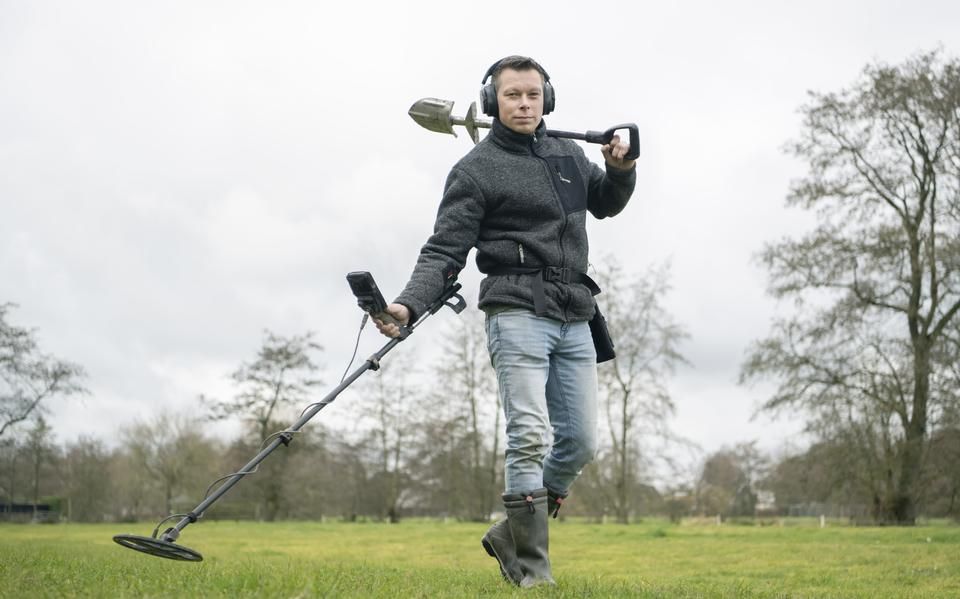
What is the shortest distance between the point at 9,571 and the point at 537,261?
9.50 ft

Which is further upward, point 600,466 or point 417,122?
point 417,122

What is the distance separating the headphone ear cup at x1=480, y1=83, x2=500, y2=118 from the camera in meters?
4.83

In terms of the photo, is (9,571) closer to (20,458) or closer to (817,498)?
(817,498)

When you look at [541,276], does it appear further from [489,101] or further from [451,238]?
[489,101]

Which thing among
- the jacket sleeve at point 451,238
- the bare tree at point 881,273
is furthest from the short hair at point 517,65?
the bare tree at point 881,273

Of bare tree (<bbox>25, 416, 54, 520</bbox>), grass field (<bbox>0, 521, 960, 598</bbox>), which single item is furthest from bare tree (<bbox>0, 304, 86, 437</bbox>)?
grass field (<bbox>0, 521, 960, 598</bbox>)

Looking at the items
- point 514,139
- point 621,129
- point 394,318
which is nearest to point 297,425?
point 394,318

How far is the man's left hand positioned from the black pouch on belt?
770mm

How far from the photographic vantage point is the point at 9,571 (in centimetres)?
418

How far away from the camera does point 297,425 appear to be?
4.30 meters

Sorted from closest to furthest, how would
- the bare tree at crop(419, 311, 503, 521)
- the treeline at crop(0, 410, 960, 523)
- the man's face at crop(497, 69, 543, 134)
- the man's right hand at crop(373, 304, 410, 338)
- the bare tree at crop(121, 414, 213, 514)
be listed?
1. the man's right hand at crop(373, 304, 410, 338)
2. the man's face at crop(497, 69, 543, 134)
3. the treeline at crop(0, 410, 960, 523)
4. the bare tree at crop(419, 311, 503, 521)
5. the bare tree at crop(121, 414, 213, 514)

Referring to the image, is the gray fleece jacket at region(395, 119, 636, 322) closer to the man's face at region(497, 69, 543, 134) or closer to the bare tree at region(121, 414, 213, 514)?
the man's face at region(497, 69, 543, 134)

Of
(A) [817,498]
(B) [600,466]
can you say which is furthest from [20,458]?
(A) [817,498]

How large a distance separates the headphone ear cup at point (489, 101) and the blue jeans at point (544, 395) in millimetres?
1106
